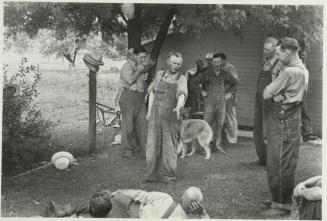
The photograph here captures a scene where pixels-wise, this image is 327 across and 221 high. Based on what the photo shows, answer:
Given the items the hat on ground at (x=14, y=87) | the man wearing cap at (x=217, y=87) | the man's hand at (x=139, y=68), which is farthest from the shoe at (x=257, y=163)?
the hat on ground at (x=14, y=87)

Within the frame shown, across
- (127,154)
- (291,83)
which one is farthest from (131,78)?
Answer: (291,83)

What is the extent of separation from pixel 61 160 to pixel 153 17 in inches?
116

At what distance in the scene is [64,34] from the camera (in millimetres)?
6945

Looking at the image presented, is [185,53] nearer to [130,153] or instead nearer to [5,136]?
[130,153]

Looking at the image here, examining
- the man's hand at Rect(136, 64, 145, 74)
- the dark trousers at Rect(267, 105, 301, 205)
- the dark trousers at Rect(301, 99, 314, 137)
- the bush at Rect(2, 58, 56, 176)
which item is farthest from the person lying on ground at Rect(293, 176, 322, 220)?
the bush at Rect(2, 58, 56, 176)

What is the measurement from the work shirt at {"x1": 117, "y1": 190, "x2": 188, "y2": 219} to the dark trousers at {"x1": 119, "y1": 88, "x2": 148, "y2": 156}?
2409 mm

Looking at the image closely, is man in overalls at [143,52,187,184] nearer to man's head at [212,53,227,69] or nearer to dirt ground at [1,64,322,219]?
dirt ground at [1,64,322,219]

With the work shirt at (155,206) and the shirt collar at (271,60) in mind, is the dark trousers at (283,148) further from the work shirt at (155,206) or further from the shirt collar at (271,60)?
the shirt collar at (271,60)

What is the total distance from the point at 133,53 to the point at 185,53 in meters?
3.44

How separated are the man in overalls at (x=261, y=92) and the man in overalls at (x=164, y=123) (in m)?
1.17

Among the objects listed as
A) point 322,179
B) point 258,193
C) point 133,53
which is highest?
point 133,53

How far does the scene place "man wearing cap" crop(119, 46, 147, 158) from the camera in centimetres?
664

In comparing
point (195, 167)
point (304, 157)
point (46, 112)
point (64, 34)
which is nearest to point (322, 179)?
point (304, 157)

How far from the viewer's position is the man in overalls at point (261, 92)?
5711 millimetres
